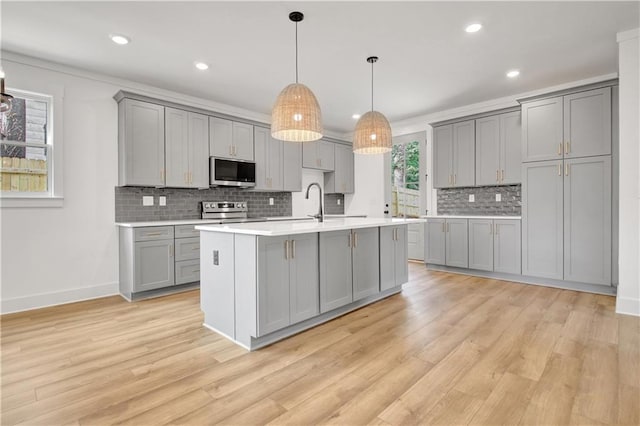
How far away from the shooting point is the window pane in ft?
10.9

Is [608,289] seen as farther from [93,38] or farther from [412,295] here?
[93,38]

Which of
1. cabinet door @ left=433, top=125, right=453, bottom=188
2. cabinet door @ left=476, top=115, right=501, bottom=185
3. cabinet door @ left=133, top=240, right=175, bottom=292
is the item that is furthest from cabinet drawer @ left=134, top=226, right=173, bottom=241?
cabinet door @ left=476, top=115, right=501, bottom=185

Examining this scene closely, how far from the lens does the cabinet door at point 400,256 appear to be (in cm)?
372

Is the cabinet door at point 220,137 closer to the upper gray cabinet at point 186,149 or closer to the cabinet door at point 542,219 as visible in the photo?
the upper gray cabinet at point 186,149

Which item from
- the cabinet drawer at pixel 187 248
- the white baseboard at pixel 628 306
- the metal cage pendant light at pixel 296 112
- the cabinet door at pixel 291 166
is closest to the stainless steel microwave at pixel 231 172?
the cabinet door at pixel 291 166

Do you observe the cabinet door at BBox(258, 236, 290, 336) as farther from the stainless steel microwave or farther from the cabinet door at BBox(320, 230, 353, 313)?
the stainless steel microwave

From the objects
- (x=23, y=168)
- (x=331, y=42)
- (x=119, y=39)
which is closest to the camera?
(x=119, y=39)

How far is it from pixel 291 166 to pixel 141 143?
2.40m

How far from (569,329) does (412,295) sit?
4.73ft

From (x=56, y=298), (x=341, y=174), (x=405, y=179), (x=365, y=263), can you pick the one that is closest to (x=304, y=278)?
(x=365, y=263)

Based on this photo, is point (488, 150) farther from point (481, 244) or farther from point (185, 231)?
point (185, 231)

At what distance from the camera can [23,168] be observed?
3426mm

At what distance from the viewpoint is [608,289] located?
3.70m

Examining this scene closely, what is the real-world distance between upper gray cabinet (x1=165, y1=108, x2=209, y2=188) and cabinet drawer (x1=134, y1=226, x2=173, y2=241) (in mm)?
632
